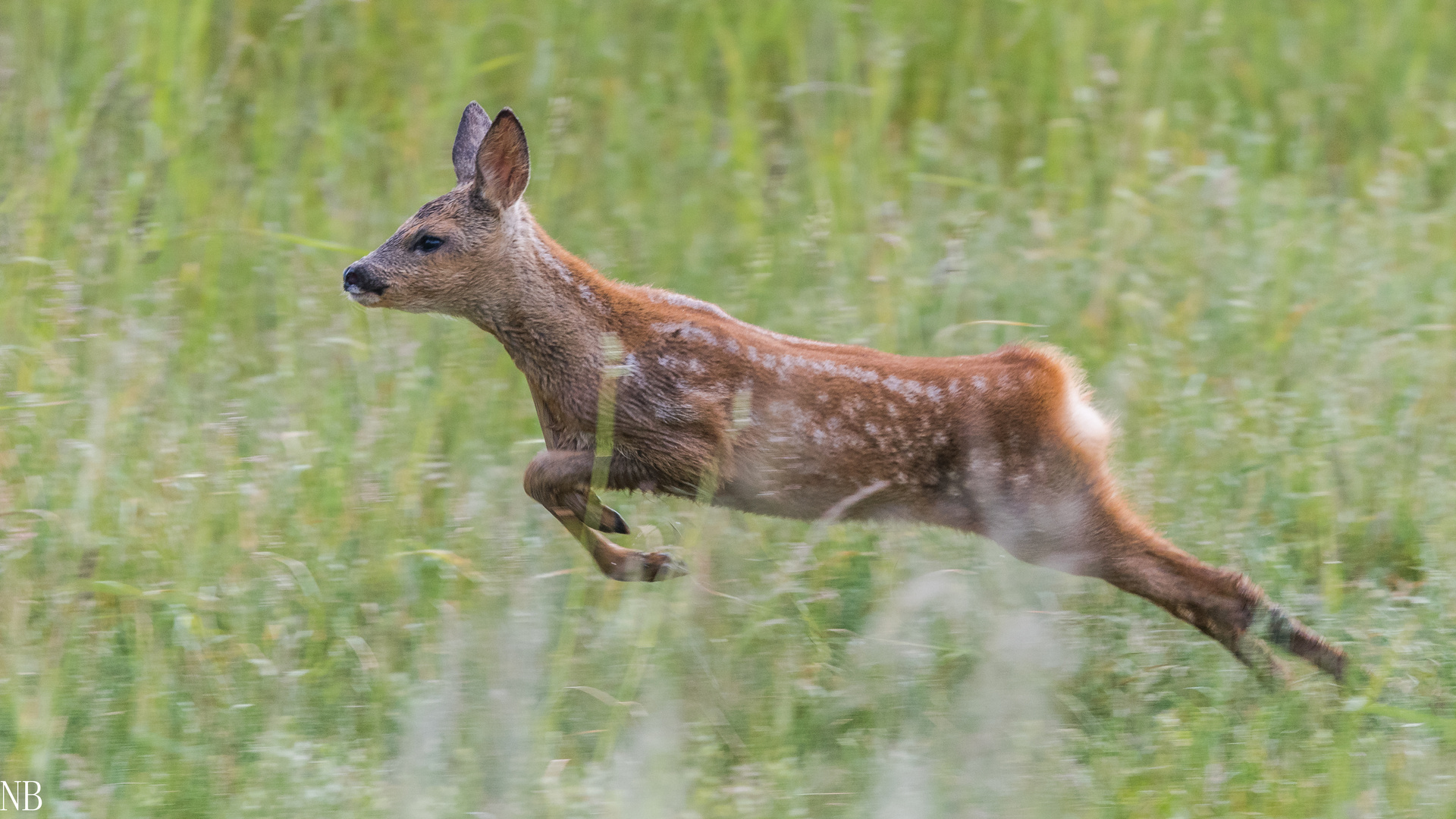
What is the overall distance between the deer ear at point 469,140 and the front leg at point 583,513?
0.88 metres

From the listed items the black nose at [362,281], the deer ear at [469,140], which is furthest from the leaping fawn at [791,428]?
the deer ear at [469,140]

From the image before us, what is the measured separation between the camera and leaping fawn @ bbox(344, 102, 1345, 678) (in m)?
4.25

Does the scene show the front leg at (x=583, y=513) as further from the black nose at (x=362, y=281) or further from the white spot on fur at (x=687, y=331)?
the black nose at (x=362, y=281)

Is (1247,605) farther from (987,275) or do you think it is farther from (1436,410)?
(987,275)

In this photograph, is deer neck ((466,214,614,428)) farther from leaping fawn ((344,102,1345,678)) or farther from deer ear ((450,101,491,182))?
deer ear ((450,101,491,182))

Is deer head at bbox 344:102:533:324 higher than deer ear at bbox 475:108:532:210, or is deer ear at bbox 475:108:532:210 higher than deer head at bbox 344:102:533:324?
deer ear at bbox 475:108:532:210

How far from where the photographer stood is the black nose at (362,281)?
13.8ft

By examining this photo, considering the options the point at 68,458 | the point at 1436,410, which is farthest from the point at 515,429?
the point at 1436,410

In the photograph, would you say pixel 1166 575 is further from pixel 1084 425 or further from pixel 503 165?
pixel 503 165

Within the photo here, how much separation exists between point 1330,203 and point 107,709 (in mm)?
5455

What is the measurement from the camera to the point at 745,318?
5863 millimetres

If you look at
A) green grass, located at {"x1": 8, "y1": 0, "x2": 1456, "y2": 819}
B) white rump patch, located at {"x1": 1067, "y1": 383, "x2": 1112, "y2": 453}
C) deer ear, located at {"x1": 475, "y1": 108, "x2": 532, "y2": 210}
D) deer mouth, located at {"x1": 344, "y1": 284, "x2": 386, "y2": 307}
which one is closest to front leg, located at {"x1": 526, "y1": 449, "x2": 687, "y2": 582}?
green grass, located at {"x1": 8, "y1": 0, "x2": 1456, "y2": 819}

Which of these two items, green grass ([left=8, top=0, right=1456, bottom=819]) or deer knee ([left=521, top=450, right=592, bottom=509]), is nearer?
green grass ([left=8, top=0, right=1456, bottom=819])

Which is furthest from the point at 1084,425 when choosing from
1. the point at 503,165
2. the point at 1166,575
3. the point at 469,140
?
the point at 469,140
